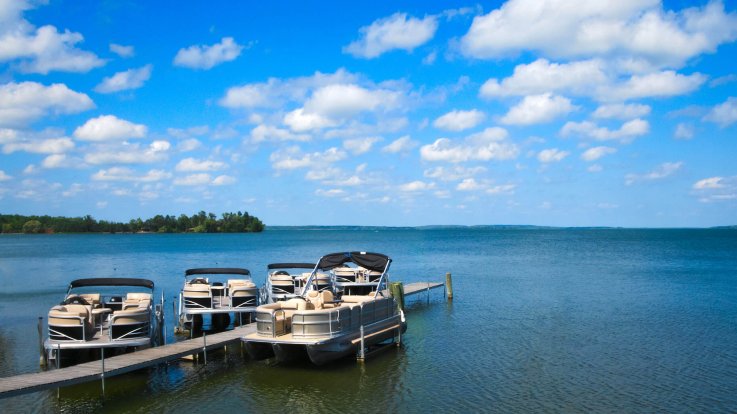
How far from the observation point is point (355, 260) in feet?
84.7

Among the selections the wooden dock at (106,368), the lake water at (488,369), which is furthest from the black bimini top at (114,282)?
the wooden dock at (106,368)

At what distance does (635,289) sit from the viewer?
42.0m

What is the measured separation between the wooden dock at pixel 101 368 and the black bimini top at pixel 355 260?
5216 millimetres

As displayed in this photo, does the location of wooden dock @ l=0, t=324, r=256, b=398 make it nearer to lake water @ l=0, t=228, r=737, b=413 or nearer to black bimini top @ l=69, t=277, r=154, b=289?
lake water @ l=0, t=228, r=737, b=413

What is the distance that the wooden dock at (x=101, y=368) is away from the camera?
1416 cm

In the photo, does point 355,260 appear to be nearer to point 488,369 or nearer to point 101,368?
point 488,369

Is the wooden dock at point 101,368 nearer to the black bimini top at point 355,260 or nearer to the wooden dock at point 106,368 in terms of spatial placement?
the wooden dock at point 106,368

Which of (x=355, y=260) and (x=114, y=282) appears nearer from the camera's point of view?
(x=114, y=282)

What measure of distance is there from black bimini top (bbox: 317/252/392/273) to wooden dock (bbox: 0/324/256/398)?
17.1 ft

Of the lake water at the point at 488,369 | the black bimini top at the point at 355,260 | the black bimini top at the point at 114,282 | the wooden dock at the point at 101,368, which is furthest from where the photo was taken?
the black bimini top at the point at 355,260

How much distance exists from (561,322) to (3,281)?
45.0m

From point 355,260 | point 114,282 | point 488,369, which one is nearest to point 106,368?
point 114,282

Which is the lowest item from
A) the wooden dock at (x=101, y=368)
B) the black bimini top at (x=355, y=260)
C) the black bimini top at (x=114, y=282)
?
the wooden dock at (x=101, y=368)

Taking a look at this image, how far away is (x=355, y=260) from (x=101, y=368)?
1192 cm
